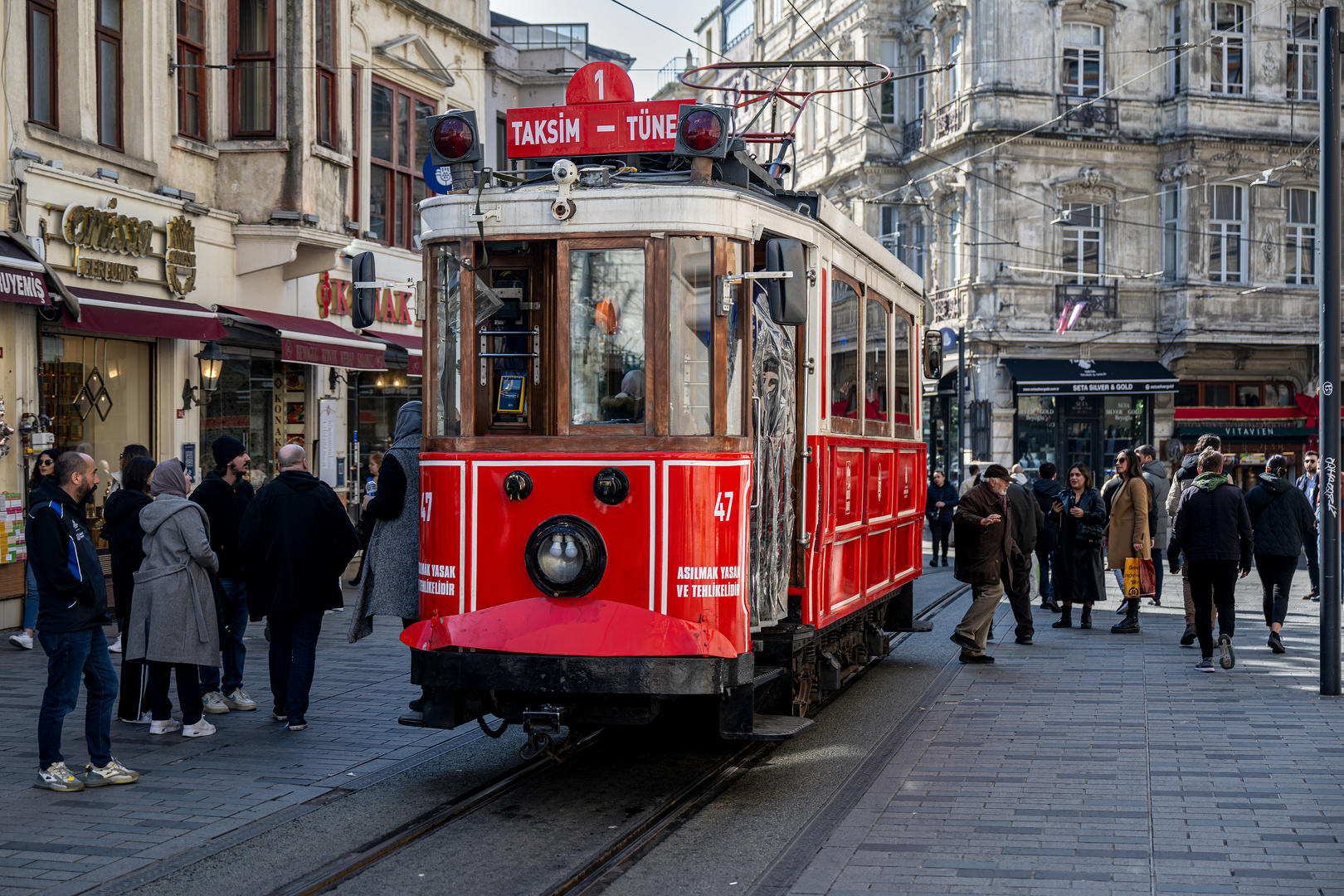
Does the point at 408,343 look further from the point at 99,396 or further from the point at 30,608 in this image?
the point at 30,608

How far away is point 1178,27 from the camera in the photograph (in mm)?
32875

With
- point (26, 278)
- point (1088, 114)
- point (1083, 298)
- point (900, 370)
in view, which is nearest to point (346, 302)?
point (26, 278)

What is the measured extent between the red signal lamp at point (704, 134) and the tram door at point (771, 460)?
32.3 inches

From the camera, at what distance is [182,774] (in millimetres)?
7750

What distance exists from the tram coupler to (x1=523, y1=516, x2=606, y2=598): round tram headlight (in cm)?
56

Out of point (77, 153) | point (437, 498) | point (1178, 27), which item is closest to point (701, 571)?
point (437, 498)

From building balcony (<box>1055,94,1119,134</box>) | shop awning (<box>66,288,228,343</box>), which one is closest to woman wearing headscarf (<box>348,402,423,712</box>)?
shop awning (<box>66,288,228,343</box>)

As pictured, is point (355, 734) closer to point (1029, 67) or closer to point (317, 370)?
point (317, 370)

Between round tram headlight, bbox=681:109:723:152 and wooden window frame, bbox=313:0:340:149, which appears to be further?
wooden window frame, bbox=313:0:340:149

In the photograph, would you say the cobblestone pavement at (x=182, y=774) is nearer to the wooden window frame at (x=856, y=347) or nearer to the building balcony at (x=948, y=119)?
the wooden window frame at (x=856, y=347)

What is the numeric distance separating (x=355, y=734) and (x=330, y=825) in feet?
7.13

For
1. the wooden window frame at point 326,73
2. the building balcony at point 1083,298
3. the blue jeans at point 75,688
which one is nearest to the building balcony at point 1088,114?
the building balcony at point 1083,298

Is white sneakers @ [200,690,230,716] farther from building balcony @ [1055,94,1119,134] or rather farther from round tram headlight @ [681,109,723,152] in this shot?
building balcony @ [1055,94,1119,134]

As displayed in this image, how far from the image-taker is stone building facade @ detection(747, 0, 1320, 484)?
32.2m
